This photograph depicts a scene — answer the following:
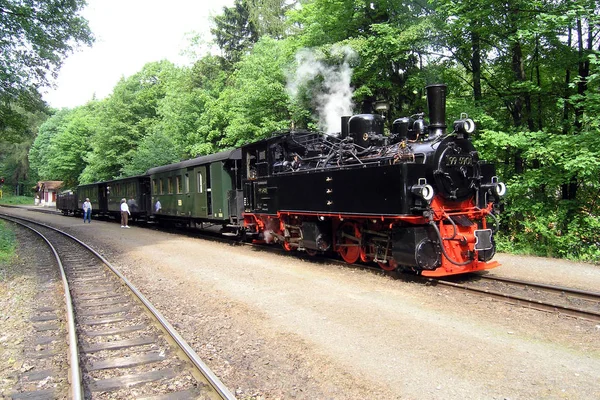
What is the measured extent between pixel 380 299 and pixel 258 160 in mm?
6327

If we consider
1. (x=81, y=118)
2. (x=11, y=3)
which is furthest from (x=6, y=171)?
(x=11, y=3)

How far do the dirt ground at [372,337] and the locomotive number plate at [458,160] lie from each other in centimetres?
215

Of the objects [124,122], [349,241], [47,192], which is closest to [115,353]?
[349,241]

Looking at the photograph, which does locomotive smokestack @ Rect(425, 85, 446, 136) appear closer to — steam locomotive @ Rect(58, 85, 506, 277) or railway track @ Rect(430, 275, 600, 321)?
steam locomotive @ Rect(58, 85, 506, 277)

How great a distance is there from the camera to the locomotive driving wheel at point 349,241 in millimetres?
9078

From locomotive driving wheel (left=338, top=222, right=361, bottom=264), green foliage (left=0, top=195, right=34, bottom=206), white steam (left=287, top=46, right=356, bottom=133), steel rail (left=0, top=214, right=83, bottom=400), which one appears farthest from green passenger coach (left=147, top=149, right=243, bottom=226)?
green foliage (left=0, top=195, right=34, bottom=206)

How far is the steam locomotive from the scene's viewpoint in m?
7.39

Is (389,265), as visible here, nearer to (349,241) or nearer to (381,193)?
(349,241)

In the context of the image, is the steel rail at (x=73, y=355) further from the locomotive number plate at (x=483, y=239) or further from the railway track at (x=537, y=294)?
the locomotive number plate at (x=483, y=239)

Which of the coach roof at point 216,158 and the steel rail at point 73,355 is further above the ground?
the coach roof at point 216,158

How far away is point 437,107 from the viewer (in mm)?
8023

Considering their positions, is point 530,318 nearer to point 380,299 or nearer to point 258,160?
point 380,299

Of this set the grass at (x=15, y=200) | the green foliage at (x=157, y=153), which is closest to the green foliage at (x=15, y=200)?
the grass at (x=15, y=200)

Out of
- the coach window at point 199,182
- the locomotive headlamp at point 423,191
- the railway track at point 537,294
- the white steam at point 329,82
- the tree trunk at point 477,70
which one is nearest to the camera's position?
the railway track at point 537,294
